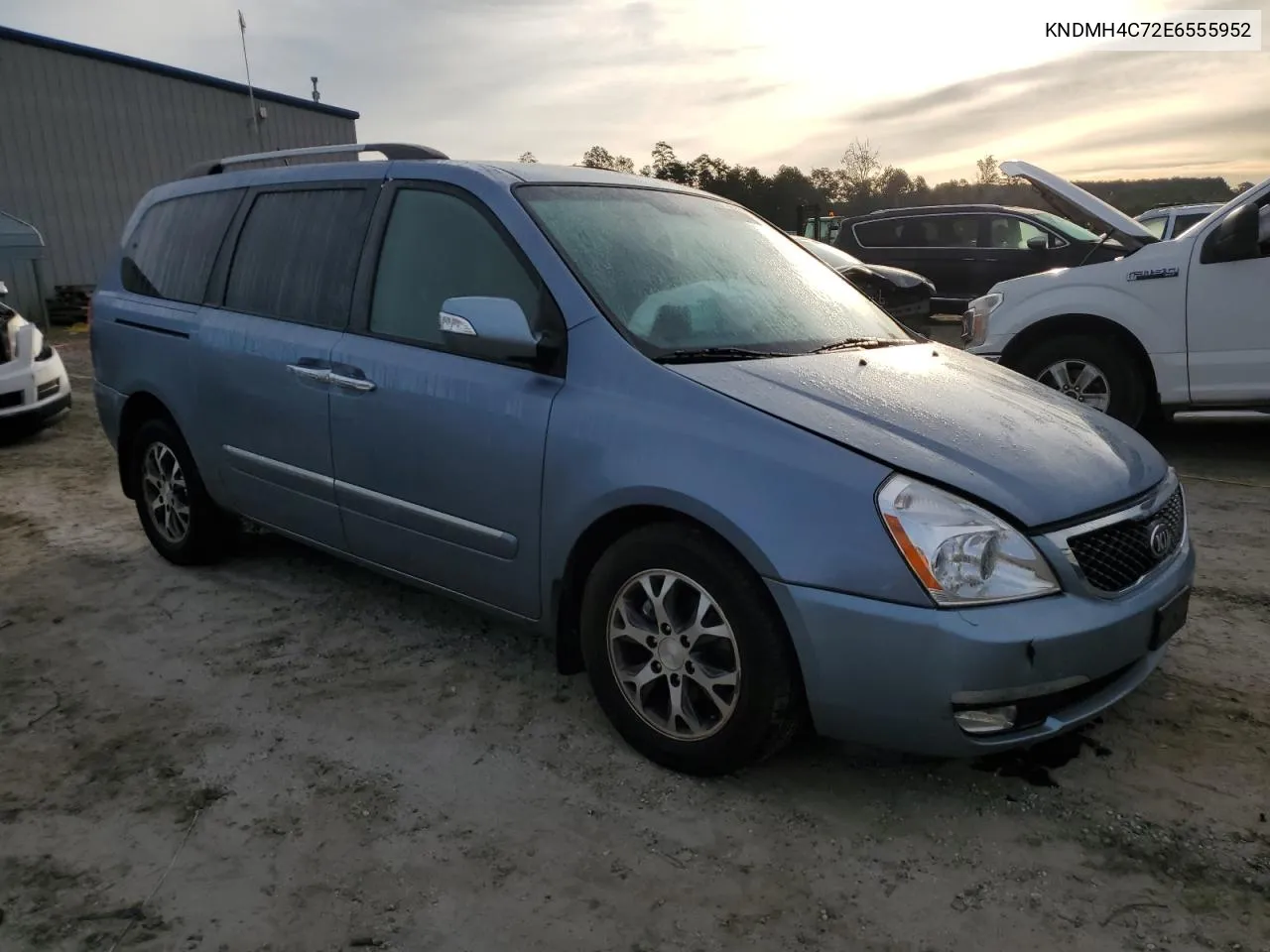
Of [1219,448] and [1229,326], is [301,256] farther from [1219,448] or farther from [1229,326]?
[1219,448]

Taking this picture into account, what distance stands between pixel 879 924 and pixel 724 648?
749 mm

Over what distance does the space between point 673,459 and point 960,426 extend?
800 millimetres

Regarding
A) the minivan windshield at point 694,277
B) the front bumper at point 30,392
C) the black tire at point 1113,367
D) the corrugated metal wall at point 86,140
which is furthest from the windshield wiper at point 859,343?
the corrugated metal wall at point 86,140

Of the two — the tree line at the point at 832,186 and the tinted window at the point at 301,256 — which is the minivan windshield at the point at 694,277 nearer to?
the tinted window at the point at 301,256

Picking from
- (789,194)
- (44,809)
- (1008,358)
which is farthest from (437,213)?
(789,194)

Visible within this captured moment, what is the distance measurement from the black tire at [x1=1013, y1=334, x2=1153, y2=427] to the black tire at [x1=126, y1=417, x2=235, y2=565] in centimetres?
520

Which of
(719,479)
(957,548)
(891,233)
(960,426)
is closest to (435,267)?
(719,479)

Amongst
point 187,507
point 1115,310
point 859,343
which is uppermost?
point 859,343

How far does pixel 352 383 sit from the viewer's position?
336cm

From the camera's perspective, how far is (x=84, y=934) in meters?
2.14

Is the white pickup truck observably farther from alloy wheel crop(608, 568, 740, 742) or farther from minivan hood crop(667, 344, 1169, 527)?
alloy wheel crop(608, 568, 740, 742)

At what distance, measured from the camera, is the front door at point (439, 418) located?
293 cm

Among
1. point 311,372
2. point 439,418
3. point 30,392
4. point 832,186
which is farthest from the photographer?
point 832,186

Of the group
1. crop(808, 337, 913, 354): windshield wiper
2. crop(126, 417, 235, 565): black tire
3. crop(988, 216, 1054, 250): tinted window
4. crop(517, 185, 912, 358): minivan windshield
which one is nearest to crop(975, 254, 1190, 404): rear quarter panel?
crop(517, 185, 912, 358): minivan windshield
